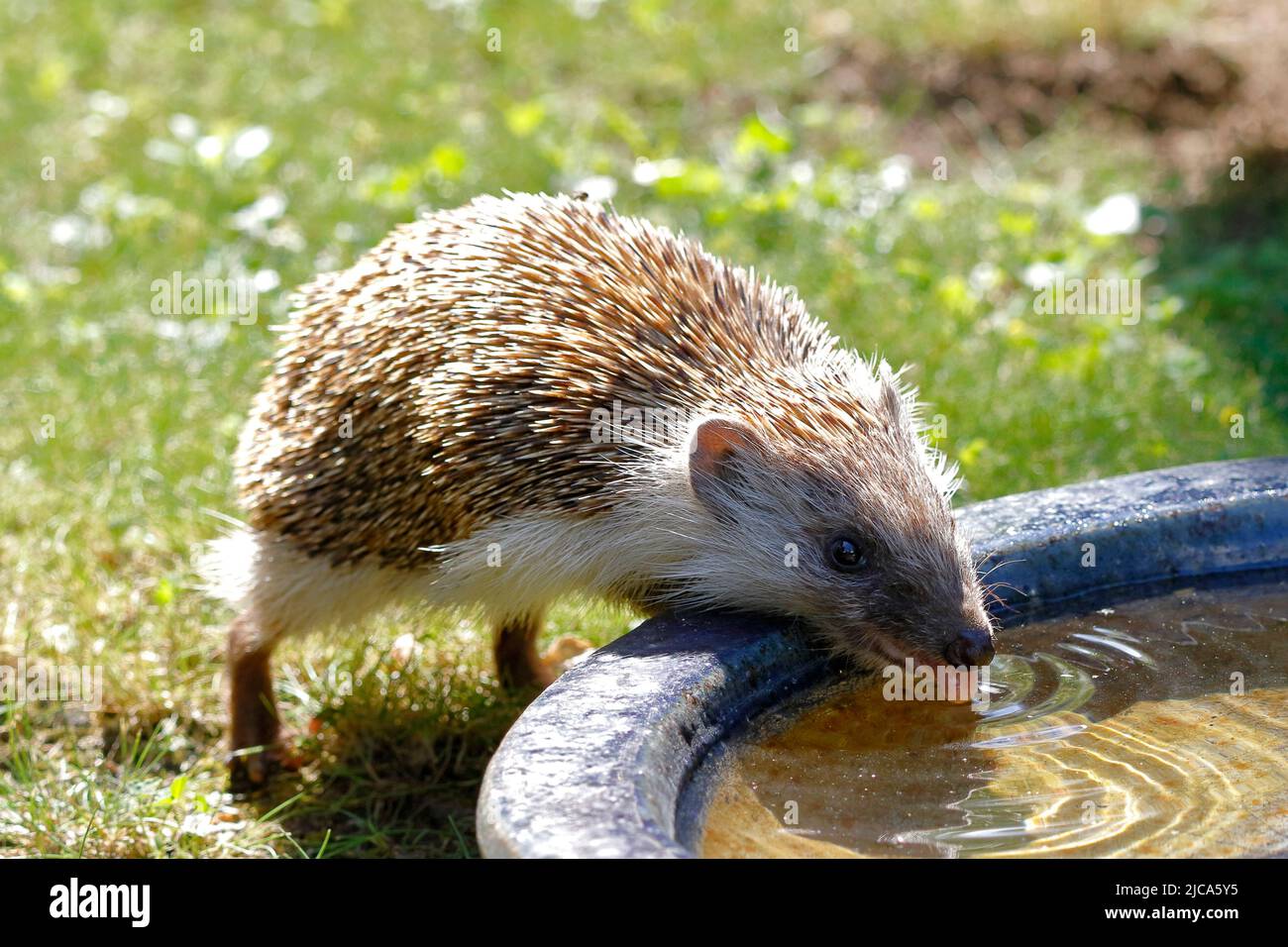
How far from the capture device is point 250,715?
16.8ft

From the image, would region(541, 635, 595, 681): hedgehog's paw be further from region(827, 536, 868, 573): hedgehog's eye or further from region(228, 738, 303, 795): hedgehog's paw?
region(827, 536, 868, 573): hedgehog's eye

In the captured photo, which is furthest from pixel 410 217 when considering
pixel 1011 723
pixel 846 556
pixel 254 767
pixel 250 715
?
pixel 1011 723

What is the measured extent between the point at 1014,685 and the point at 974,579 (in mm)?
328

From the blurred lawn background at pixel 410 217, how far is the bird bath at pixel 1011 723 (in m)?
1.22

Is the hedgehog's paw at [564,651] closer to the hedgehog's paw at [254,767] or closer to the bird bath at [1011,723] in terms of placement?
the hedgehog's paw at [254,767]

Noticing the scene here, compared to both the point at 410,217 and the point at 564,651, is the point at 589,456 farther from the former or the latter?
the point at 410,217

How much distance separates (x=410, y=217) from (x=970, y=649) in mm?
5003

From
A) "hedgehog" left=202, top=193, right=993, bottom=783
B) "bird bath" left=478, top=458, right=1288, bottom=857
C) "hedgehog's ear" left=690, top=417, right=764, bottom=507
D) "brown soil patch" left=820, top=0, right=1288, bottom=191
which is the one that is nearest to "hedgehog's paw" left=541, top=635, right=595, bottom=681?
"hedgehog" left=202, top=193, right=993, bottom=783

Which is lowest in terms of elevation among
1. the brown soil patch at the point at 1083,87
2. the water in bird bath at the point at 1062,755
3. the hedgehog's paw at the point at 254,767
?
the hedgehog's paw at the point at 254,767

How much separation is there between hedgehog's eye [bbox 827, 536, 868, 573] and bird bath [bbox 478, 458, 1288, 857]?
23 cm

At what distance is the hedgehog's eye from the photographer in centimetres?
428

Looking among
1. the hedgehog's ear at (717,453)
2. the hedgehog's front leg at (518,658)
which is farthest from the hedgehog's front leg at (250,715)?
the hedgehog's ear at (717,453)

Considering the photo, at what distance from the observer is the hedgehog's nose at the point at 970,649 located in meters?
4.03
